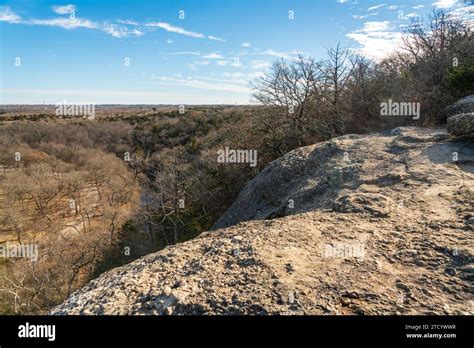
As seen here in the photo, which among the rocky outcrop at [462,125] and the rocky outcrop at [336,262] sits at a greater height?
the rocky outcrop at [462,125]

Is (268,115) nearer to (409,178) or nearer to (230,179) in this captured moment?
(230,179)

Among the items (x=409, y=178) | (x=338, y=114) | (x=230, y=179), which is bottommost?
(x=230, y=179)

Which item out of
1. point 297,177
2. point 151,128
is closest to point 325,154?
point 297,177

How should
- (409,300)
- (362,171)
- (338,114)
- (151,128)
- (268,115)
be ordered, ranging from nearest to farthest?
(409,300)
(362,171)
(338,114)
(268,115)
(151,128)

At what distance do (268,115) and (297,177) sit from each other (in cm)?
854

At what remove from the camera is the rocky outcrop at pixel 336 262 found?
3.30 metres

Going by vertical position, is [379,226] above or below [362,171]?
below

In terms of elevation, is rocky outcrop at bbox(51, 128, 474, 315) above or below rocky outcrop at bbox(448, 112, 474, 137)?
below

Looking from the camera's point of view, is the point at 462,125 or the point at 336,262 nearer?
the point at 336,262

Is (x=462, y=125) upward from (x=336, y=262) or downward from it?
upward

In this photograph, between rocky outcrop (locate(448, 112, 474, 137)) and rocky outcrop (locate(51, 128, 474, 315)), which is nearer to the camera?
rocky outcrop (locate(51, 128, 474, 315))

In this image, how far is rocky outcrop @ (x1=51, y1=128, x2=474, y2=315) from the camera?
3.30m

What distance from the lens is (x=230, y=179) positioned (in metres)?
16.9

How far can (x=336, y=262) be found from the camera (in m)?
3.95
